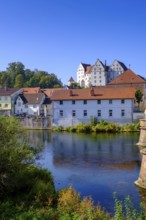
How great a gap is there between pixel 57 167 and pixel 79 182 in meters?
5.52

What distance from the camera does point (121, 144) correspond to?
4144 cm

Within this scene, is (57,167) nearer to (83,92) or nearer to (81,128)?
(81,128)

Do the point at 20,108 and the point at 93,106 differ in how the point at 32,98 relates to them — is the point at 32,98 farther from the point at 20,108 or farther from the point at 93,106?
the point at 93,106

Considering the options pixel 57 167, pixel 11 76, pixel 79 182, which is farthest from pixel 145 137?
pixel 11 76

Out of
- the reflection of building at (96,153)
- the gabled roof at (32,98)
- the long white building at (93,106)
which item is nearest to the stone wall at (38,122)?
the long white building at (93,106)

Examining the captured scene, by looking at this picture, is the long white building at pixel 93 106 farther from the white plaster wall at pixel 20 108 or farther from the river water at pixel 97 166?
the white plaster wall at pixel 20 108

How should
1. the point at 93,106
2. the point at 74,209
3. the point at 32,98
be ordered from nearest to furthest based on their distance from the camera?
1. the point at 74,209
2. the point at 93,106
3. the point at 32,98

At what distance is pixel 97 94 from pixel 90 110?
3.47m

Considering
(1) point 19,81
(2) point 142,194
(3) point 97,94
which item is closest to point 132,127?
(3) point 97,94

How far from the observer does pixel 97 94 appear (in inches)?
2480

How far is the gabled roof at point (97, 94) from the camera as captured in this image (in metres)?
61.4

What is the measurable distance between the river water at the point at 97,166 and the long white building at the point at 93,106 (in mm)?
15962

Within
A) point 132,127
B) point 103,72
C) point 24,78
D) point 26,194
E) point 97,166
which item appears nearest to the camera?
point 26,194

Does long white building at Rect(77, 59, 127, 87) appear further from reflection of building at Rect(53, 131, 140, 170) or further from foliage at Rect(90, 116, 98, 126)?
reflection of building at Rect(53, 131, 140, 170)
